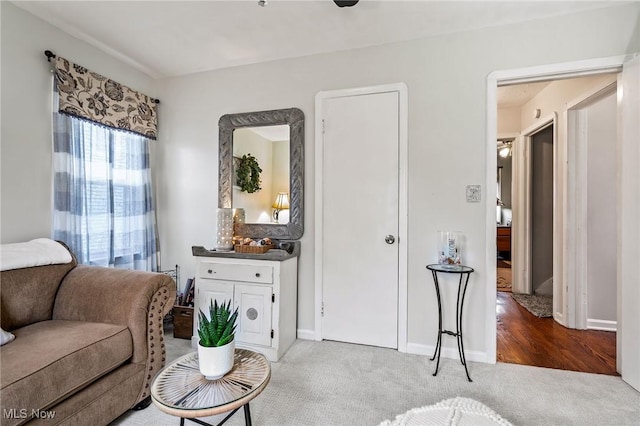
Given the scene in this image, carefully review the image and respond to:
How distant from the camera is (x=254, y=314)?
7.98 ft

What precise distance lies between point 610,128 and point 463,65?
71.3 inches

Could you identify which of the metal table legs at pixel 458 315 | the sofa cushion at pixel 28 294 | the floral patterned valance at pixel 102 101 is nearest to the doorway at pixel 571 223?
the metal table legs at pixel 458 315

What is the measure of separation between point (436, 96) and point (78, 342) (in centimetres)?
278

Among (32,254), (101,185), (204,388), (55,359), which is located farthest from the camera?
(101,185)

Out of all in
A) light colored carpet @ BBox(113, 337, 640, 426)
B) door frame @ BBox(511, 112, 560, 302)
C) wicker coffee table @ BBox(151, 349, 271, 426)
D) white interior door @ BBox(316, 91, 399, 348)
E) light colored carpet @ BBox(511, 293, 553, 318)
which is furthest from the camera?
door frame @ BBox(511, 112, 560, 302)

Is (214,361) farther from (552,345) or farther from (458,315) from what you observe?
(552,345)

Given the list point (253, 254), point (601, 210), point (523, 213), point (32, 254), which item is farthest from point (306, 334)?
point (523, 213)

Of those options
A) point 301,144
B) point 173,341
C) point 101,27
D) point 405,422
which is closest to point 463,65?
point 301,144

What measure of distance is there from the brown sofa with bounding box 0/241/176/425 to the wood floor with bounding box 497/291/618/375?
252 centimetres

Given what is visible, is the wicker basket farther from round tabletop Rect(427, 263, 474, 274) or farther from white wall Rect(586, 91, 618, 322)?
white wall Rect(586, 91, 618, 322)

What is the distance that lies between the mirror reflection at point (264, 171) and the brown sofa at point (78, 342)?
3.76 feet

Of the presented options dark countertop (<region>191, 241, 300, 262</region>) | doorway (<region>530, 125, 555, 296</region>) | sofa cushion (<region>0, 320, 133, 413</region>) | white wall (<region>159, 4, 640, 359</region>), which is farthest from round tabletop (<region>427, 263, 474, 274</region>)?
doorway (<region>530, 125, 555, 296</region>)

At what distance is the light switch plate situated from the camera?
237 centimetres

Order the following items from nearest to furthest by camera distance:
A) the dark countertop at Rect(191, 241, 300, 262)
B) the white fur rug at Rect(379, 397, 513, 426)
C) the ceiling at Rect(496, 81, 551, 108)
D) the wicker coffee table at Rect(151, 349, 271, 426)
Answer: the white fur rug at Rect(379, 397, 513, 426) < the wicker coffee table at Rect(151, 349, 271, 426) < the dark countertop at Rect(191, 241, 300, 262) < the ceiling at Rect(496, 81, 551, 108)
